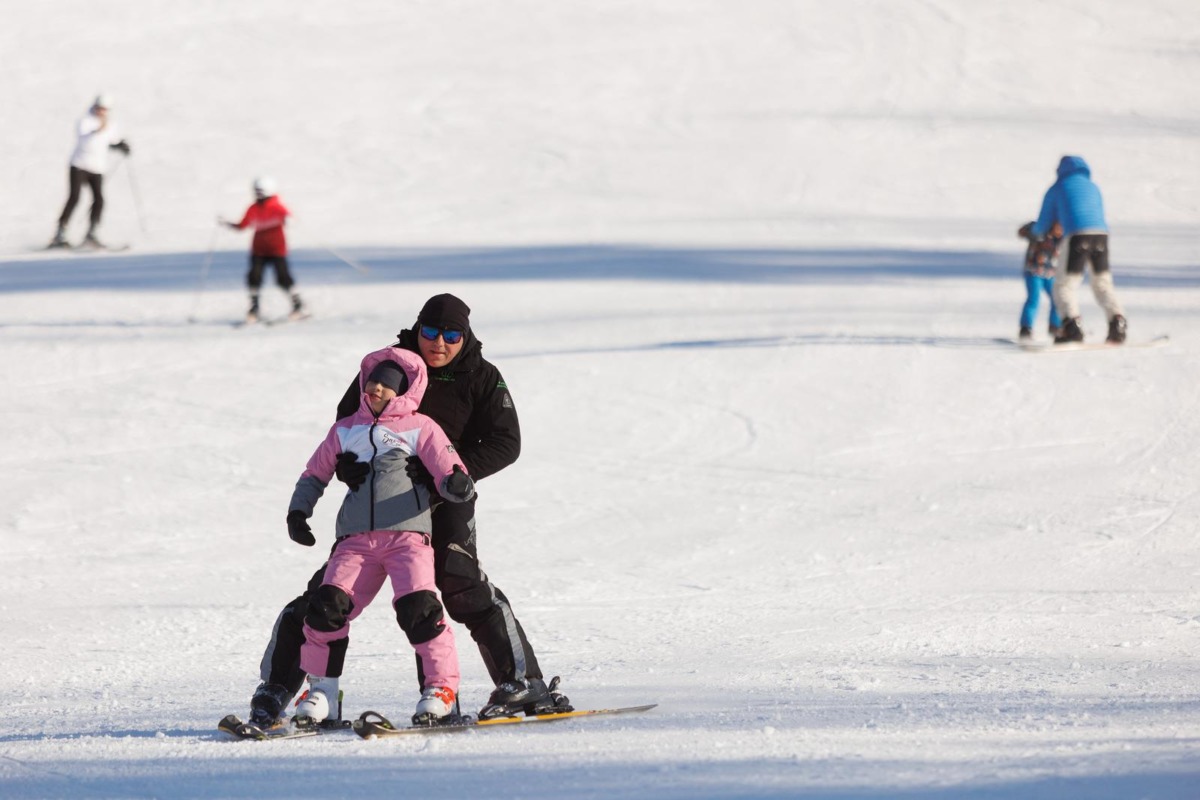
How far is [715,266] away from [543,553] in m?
7.48

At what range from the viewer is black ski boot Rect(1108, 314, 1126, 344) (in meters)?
11.0

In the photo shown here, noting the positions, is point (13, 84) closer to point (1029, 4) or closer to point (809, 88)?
point (809, 88)

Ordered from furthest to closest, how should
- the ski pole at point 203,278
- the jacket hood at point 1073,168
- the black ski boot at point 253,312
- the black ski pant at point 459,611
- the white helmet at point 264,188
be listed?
the ski pole at point 203,278
the black ski boot at point 253,312
the white helmet at point 264,188
the jacket hood at point 1073,168
the black ski pant at point 459,611

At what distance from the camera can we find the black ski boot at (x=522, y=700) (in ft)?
14.8

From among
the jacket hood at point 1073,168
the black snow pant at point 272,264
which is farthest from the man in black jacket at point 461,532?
the black snow pant at point 272,264

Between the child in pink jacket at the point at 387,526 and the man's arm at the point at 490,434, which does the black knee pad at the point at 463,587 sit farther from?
the man's arm at the point at 490,434

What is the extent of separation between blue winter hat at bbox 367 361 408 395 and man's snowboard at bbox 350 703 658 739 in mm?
984

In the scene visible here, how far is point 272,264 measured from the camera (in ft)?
40.4

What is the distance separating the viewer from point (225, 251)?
51.7 feet

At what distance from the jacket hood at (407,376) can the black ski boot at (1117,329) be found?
7.99m

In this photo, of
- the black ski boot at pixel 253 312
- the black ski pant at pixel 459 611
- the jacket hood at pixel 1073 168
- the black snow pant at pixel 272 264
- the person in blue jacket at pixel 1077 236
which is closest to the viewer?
the black ski pant at pixel 459 611

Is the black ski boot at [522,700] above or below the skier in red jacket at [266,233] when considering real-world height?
below

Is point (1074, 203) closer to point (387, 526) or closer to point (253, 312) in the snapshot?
point (253, 312)

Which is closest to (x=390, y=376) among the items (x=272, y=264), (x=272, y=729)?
(x=272, y=729)
